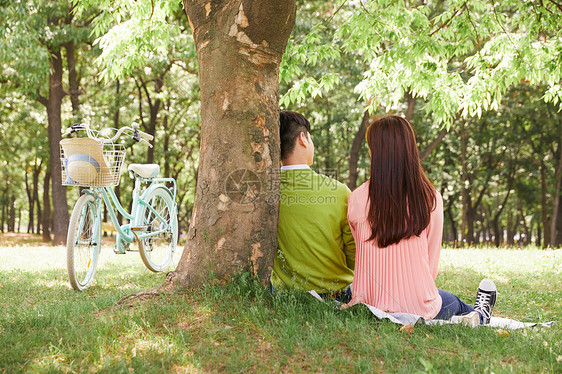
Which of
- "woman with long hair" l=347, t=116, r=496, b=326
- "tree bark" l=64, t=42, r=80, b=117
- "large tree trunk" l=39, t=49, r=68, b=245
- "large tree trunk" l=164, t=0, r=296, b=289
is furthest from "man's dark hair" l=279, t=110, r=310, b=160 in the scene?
"tree bark" l=64, t=42, r=80, b=117

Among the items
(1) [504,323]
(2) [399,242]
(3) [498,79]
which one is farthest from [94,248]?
(3) [498,79]

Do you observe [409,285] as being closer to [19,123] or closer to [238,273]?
[238,273]

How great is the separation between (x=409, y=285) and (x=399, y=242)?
34cm

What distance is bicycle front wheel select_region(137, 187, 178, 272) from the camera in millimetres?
5887

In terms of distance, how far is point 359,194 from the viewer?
3.48 m

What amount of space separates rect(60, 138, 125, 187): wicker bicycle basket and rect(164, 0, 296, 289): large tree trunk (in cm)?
173

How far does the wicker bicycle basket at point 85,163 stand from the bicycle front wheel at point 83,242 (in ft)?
0.75

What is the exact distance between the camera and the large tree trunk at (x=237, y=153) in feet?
11.7

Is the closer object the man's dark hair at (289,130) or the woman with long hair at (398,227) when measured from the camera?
the woman with long hair at (398,227)

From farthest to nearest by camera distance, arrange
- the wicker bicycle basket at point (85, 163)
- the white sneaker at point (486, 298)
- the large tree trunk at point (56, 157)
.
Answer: the large tree trunk at point (56, 157), the wicker bicycle basket at point (85, 163), the white sneaker at point (486, 298)

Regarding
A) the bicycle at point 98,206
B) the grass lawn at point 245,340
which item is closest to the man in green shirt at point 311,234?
the grass lawn at point 245,340

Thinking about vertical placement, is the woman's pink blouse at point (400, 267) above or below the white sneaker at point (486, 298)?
above

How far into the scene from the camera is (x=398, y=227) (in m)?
3.28

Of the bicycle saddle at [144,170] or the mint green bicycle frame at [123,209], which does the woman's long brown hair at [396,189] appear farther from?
the bicycle saddle at [144,170]
